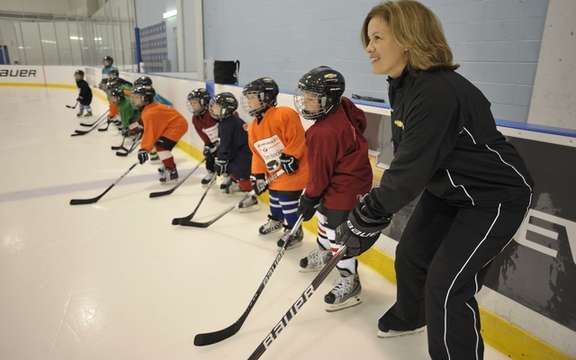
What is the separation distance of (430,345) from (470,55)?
94.7 inches

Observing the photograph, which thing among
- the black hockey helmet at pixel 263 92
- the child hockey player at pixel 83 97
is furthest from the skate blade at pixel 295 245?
the child hockey player at pixel 83 97

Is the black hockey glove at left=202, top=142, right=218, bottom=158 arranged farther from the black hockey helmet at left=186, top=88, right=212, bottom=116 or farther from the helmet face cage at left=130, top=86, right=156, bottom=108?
the helmet face cage at left=130, top=86, right=156, bottom=108

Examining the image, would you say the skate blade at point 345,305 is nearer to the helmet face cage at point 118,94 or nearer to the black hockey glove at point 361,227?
the black hockey glove at point 361,227

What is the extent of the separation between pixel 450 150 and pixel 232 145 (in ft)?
7.56

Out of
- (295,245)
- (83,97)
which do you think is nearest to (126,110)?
(83,97)

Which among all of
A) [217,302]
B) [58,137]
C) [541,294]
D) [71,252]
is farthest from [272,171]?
[58,137]

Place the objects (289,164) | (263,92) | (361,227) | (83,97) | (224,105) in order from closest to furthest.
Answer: (361,227) < (289,164) < (263,92) < (224,105) < (83,97)

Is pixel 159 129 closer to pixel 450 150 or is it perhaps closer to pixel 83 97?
pixel 450 150

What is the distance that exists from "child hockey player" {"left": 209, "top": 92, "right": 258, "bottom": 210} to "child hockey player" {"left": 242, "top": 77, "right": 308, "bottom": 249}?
65cm

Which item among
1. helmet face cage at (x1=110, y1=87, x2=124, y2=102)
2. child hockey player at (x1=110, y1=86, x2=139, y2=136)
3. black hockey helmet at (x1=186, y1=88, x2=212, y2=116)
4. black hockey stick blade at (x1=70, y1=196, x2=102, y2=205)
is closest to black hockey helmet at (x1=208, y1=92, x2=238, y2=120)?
black hockey helmet at (x1=186, y1=88, x2=212, y2=116)

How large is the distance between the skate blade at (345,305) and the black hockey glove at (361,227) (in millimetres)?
571

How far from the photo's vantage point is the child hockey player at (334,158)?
5.37 feet

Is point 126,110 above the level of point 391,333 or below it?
above

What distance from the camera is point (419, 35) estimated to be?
99cm
